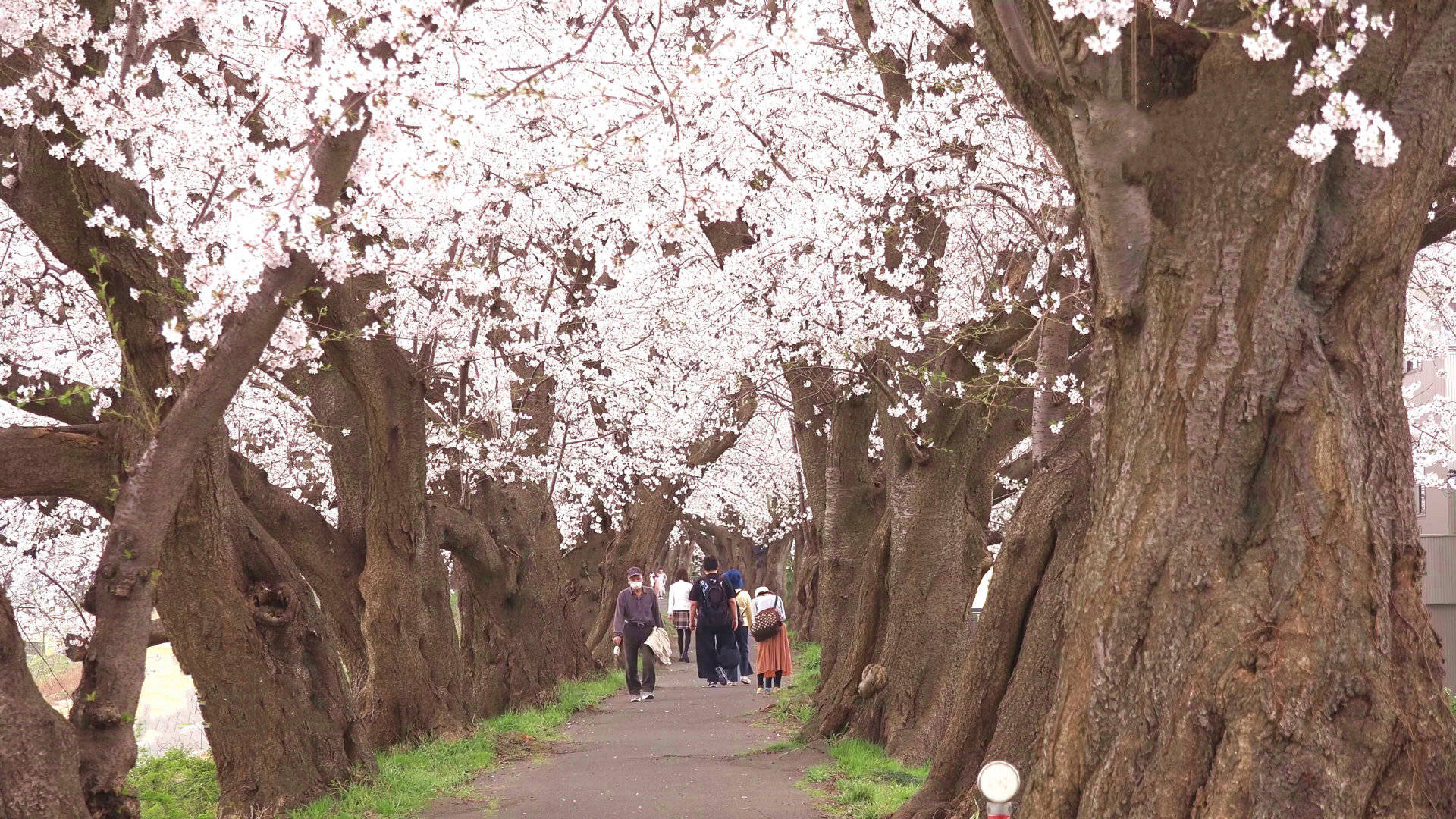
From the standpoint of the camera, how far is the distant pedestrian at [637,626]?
19625mm

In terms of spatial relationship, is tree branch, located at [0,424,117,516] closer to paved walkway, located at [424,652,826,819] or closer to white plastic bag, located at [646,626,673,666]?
paved walkway, located at [424,652,826,819]

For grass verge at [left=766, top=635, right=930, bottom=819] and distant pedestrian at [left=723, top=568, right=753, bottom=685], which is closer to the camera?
grass verge at [left=766, top=635, right=930, bottom=819]

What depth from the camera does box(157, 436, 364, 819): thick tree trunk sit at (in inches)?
337

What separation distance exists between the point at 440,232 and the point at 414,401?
10.3 ft

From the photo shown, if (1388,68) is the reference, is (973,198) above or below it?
above

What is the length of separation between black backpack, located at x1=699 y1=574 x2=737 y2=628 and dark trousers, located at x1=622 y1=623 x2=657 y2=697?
1145 mm

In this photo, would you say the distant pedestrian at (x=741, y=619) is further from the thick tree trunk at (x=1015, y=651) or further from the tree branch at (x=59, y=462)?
the tree branch at (x=59, y=462)

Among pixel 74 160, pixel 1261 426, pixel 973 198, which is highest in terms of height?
pixel 973 198

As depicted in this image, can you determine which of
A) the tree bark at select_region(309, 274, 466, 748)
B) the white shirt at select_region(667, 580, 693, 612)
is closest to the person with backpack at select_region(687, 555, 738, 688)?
the white shirt at select_region(667, 580, 693, 612)

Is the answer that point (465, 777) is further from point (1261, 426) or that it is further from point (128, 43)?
point (1261, 426)

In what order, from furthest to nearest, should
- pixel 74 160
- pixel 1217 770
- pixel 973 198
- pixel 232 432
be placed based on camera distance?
1. pixel 232 432
2. pixel 973 198
3. pixel 74 160
4. pixel 1217 770

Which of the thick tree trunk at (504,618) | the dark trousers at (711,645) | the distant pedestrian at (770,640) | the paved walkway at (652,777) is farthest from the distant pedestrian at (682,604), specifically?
Result: the paved walkway at (652,777)

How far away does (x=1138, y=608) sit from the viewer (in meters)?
5.32

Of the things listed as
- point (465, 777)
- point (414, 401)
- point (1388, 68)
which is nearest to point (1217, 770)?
point (1388, 68)
